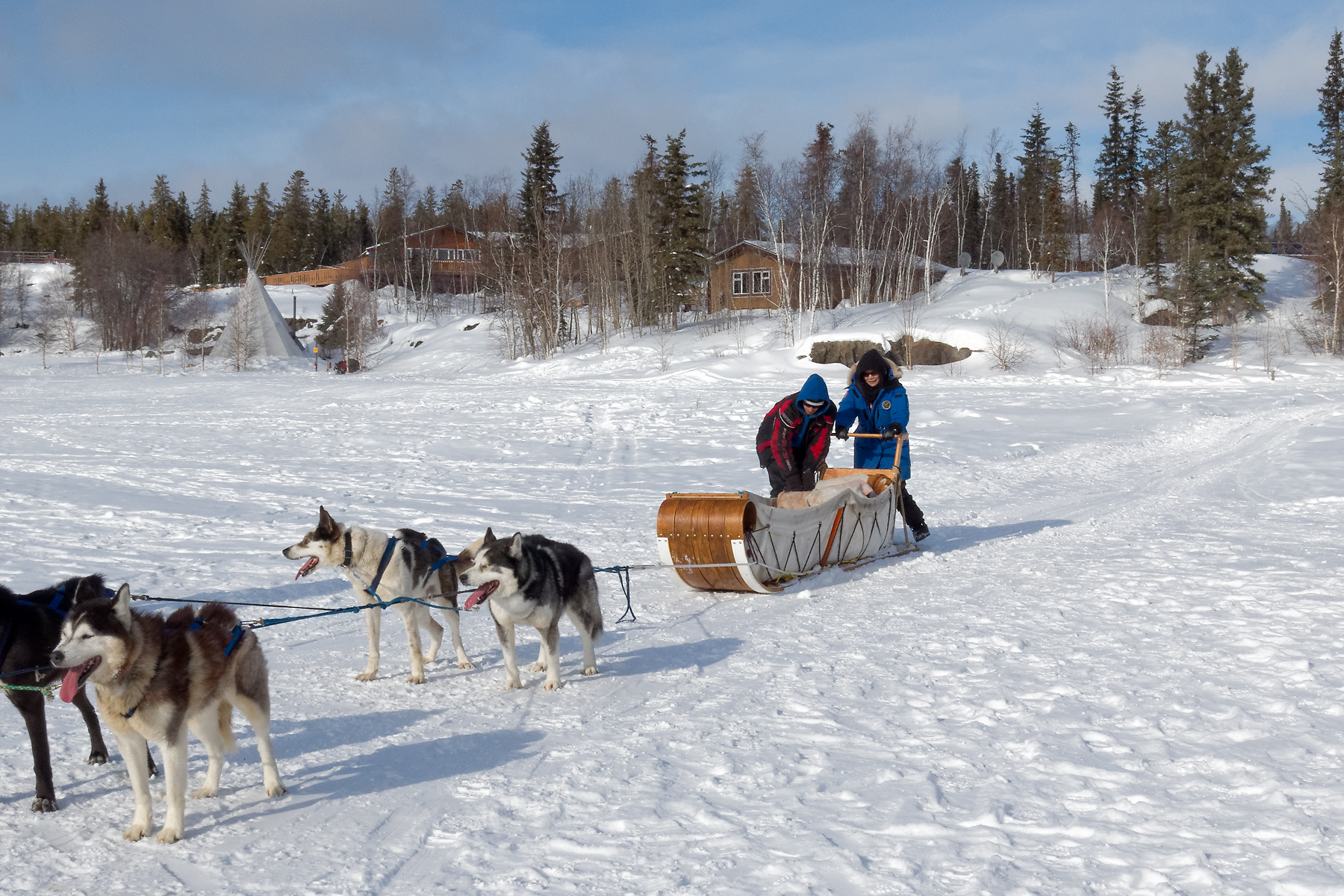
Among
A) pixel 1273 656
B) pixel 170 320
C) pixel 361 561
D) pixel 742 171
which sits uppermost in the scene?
pixel 742 171

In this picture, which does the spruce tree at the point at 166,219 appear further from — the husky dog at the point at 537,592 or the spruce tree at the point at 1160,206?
the husky dog at the point at 537,592

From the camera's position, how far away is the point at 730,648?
5844mm

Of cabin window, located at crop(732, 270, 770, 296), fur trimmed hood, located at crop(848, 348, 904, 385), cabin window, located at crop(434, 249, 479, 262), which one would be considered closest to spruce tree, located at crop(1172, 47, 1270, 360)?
cabin window, located at crop(732, 270, 770, 296)

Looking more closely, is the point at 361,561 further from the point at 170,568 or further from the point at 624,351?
the point at 624,351

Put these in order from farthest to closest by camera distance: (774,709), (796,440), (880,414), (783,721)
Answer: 1. (880,414)
2. (796,440)
3. (774,709)
4. (783,721)

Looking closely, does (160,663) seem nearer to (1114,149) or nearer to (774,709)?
(774,709)

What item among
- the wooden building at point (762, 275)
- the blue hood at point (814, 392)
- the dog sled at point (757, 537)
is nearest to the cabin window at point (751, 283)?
the wooden building at point (762, 275)

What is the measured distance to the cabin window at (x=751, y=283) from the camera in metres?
43.7

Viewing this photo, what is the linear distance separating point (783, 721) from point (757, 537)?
2.59 m

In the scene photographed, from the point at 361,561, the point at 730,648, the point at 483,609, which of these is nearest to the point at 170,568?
the point at 483,609

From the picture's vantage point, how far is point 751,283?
44125 millimetres

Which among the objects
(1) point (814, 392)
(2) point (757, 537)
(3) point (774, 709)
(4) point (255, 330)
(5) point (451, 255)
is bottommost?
(3) point (774, 709)

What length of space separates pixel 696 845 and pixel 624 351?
32013 mm

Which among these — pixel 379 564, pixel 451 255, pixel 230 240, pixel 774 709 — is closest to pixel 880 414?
pixel 774 709
